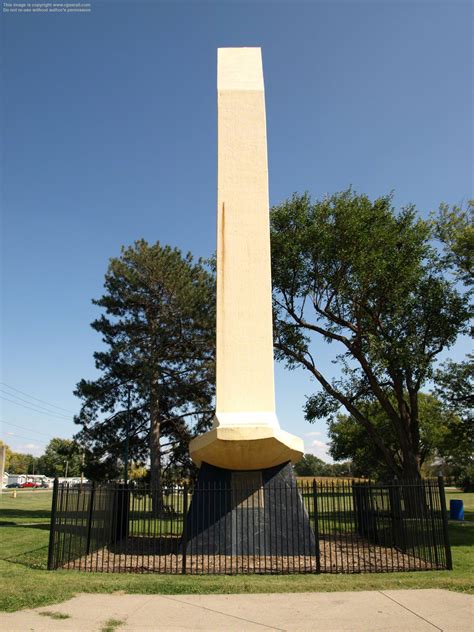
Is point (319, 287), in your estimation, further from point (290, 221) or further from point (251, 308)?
point (251, 308)

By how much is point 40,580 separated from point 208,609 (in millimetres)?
3512

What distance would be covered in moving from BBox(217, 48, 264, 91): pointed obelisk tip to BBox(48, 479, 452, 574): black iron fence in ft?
38.5

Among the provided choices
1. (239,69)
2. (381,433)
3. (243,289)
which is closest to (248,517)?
(243,289)

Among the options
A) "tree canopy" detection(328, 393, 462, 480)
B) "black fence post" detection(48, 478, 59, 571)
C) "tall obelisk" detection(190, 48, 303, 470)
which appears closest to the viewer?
"black fence post" detection(48, 478, 59, 571)

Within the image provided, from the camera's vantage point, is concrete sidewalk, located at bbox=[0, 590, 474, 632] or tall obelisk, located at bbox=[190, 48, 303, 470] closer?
concrete sidewalk, located at bbox=[0, 590, 474, 632]

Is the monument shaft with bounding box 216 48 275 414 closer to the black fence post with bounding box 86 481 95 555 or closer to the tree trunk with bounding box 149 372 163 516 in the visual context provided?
the black fence post with bounding box 86 481 95 555

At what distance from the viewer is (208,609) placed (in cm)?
724

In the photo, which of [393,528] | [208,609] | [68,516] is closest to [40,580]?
[68,516]

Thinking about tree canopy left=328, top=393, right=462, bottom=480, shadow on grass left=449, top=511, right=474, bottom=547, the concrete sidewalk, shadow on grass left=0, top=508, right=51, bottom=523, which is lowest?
shadow on grass left=449, top=511, right=474, bottom=547

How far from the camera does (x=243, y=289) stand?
13.4 metres

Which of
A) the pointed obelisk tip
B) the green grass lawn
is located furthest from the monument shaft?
the green grass lawn

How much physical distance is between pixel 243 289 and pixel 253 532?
6.08 meters

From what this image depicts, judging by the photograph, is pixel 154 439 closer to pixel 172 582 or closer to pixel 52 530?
pixel 52 530

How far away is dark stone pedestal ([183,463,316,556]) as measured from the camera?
37.9ft
